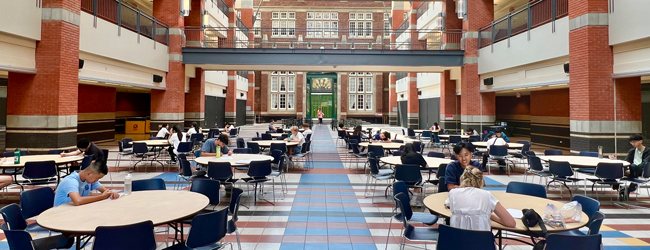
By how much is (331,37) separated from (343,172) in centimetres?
3732

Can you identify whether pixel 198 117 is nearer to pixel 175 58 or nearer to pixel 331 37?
pixel 175 58

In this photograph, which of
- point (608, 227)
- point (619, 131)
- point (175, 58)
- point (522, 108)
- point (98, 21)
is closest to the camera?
point (608, 227)

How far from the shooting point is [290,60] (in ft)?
63.2

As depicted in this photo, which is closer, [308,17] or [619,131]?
[619,131]

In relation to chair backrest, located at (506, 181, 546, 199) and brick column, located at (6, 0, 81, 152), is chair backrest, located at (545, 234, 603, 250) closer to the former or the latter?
chair backrest, located at (506, 181, 546, 199)

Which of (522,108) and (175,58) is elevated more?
(175,58)

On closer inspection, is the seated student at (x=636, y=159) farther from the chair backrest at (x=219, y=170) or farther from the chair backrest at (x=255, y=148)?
the chair backrest at (x=255, y=148)

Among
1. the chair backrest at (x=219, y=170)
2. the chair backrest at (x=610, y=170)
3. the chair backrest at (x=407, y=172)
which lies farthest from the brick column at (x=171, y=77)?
the chair backrest at (x=610, y=170)

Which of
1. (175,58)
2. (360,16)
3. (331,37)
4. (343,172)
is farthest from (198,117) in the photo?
(360,16)

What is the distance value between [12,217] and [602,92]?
13912 millimetres

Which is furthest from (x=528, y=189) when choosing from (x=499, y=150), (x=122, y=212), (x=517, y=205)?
(x=499, y=150)

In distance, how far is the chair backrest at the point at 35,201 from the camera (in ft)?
14.1

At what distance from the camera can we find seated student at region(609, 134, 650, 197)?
7.45 metres

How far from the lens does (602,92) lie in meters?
11.0
